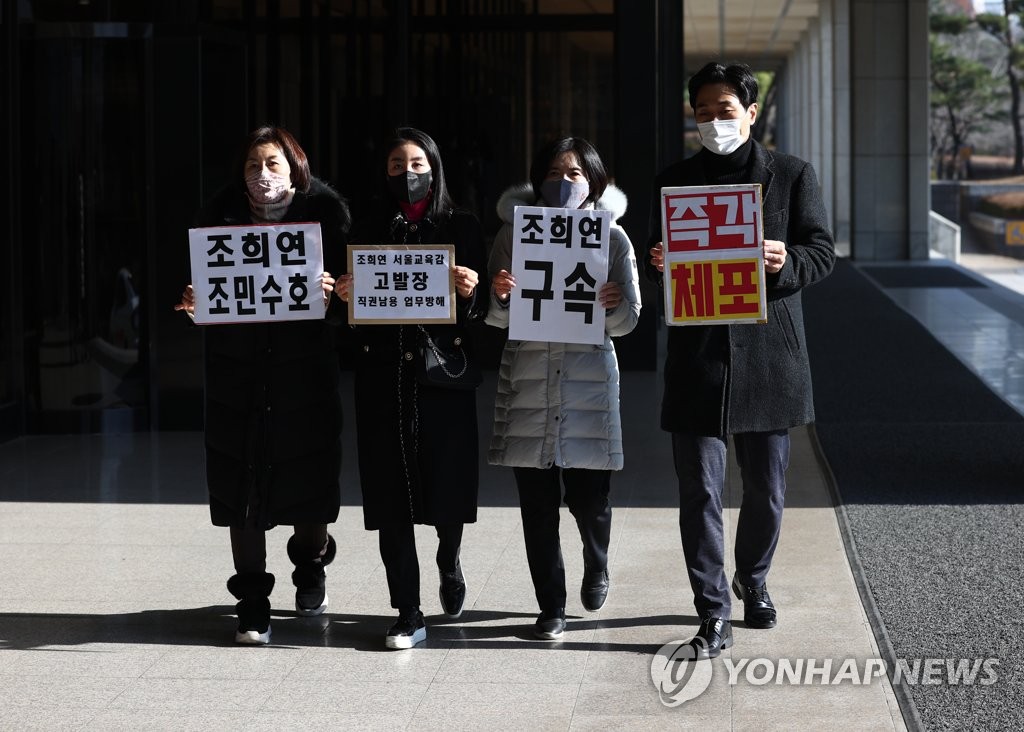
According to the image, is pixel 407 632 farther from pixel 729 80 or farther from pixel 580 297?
pixel 729 80

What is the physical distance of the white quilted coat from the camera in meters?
5.11

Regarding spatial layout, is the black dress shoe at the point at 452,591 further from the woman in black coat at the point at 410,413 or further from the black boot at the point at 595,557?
the black boot at the point at 595,557

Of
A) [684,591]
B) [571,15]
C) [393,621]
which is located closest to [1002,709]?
[684,591]

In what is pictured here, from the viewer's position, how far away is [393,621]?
545cm

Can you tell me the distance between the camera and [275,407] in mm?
5152

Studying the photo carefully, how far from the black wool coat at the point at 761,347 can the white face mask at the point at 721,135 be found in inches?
4.5

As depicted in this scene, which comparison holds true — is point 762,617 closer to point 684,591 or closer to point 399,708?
point 684,591

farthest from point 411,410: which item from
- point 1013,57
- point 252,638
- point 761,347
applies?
point 1013,57

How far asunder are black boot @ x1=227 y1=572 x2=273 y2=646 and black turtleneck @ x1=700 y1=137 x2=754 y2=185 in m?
2.08

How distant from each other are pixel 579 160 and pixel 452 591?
5.30 feet

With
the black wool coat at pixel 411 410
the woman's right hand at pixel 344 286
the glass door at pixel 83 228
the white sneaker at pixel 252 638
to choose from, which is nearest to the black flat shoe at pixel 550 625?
the black wool coat at pixel 411 410

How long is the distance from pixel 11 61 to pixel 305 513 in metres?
5.88

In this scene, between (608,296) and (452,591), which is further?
(452,591)

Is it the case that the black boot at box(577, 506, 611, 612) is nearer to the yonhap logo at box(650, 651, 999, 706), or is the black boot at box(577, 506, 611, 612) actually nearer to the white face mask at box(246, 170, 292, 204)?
the yonhap logo at box(650, 651, 999, 706)
